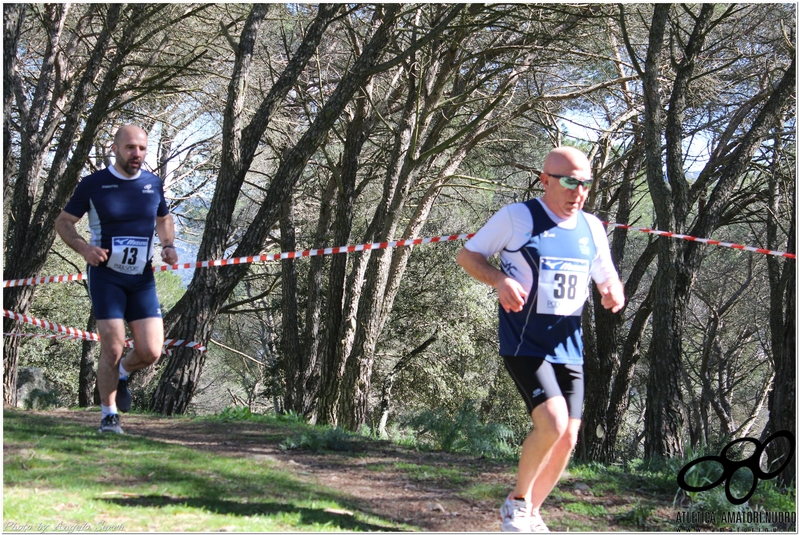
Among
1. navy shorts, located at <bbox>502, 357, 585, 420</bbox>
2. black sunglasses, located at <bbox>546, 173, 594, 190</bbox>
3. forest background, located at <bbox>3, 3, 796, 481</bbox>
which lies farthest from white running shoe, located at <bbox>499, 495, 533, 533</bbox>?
forest background, located at <bbox>3, 3, 796, 481</bbox>

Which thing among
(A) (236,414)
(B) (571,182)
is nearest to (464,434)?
(A) (236,414)

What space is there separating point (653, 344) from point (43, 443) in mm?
5878

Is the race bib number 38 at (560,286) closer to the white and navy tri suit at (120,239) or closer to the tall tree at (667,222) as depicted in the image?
the white and navy tri suit at (120,239)

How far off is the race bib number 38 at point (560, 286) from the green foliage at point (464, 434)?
323 centimetres

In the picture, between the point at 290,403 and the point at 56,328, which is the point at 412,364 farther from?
the point at 56,328

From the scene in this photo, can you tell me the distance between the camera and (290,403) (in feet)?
52.5

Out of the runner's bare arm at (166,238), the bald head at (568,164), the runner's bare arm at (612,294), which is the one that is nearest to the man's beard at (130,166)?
the runner's bare arm at (166,238)

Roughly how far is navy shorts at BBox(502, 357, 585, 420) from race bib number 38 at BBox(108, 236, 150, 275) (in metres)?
2.61

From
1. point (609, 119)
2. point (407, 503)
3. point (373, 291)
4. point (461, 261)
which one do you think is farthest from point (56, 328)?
point (609, 119)

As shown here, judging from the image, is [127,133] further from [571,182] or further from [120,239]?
[571,182]

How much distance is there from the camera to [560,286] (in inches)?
160

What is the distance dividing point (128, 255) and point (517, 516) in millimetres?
2949

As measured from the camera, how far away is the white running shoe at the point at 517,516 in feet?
13.1

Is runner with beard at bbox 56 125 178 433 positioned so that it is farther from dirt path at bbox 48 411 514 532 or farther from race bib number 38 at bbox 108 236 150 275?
dirt path at bbox 48 411 514 532
